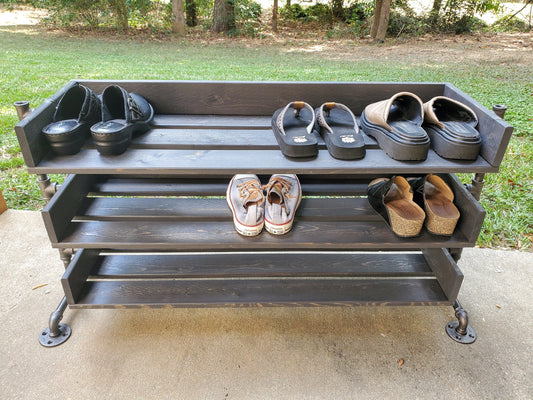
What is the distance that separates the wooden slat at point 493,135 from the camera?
151 centimetres

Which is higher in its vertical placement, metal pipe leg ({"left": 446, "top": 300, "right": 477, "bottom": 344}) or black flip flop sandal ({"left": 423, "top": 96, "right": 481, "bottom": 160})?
black flip flop sandal ({"left": 423, "top": 96, "right": 481, "bottom": 160})

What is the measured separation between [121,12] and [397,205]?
1155 cm

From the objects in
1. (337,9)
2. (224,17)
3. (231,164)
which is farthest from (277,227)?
(337,9)

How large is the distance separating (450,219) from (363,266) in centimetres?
56

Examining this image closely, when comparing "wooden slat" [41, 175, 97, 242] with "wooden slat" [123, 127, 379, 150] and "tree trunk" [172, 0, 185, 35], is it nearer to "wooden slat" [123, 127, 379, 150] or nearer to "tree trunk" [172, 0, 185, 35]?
"wooden slat" [123, 127, 379, 150]

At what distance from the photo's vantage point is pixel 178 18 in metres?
10.7

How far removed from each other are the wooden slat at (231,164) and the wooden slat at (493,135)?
39 millimetres

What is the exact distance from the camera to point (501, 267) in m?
2.35

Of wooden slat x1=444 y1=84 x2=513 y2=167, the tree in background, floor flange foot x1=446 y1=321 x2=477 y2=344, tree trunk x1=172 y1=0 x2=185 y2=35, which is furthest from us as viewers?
tree trunk x1=172 y1=0 x2=185 y2=35

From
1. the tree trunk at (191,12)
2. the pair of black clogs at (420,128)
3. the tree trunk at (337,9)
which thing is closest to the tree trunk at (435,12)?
the tree trunk at (337,9)

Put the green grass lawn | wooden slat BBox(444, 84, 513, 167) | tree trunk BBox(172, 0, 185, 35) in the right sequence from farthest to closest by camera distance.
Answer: tree trunk BBox(172, 0, 185, 35), the green grass lawn, wooden slat BBox(444, 84, 513, 167)

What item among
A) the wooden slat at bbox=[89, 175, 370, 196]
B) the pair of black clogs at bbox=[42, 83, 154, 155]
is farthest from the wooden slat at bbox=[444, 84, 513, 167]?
the pair of black clogs at bbox=[42, 83, 154, 155]

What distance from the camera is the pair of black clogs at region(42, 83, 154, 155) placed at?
1.57 metres

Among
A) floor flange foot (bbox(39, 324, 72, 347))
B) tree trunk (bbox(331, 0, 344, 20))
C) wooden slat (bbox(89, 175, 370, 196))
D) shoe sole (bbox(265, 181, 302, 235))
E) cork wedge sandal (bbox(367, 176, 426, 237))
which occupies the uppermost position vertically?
tree trunk (bbox(331, 0, 344, 20))
